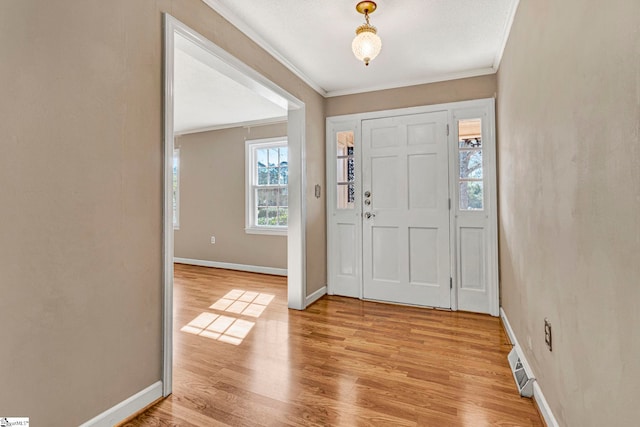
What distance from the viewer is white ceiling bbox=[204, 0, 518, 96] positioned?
2.17 metres

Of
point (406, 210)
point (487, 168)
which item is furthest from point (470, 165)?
point (406, 210)

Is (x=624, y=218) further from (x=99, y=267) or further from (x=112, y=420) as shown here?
(x=112, y=420)

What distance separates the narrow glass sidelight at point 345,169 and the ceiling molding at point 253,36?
28.7 inches

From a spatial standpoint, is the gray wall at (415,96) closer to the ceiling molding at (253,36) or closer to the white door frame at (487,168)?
the white door frame at (487,168)

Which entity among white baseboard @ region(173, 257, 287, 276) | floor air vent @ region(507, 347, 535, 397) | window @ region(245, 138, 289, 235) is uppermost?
window @ region(245, 138, 289, 235)

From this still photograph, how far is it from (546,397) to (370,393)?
887mm

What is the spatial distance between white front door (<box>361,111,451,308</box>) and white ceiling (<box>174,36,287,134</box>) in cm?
160

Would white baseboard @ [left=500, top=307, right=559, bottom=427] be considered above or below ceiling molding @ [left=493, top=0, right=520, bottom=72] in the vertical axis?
below

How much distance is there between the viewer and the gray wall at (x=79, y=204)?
1204mm

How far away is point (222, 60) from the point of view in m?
2.21

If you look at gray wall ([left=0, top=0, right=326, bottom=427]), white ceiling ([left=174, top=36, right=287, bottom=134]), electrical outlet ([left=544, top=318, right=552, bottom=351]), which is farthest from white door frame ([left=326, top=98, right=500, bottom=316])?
gray wall ([left=0, top=0, right=326, bottom=427])

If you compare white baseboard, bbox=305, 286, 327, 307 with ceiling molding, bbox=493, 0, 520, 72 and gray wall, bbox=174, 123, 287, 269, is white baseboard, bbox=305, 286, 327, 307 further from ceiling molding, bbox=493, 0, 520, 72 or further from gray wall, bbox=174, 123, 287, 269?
ceiling molding, bbox=493, 0, 520, 72

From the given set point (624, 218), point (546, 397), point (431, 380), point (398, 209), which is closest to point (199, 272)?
point (398, 209)

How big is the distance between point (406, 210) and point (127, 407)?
288cm
